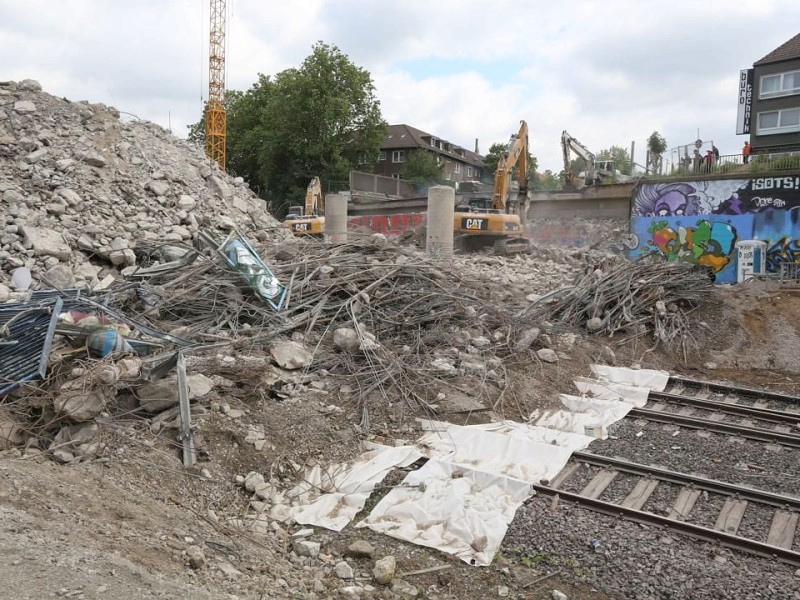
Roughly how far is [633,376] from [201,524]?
7640 millimetres

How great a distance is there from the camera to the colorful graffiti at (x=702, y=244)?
20.9 m

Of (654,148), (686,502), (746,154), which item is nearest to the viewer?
(686,502)

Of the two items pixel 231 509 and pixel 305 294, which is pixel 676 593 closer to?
pixel 231 509

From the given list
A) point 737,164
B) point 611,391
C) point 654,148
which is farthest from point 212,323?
point 654,148

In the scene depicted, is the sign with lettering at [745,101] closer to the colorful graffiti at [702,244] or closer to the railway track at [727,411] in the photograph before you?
the colorful graffiti at [702,244]

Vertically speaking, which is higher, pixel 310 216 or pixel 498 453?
pixel 310 216

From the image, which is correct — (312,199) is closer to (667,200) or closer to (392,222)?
(392,222)

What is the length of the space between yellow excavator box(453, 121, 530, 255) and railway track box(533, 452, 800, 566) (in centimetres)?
1636

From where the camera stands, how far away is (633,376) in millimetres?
10320

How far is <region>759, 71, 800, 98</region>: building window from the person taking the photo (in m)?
31.6

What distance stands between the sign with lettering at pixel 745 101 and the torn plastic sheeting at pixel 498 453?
111 ft

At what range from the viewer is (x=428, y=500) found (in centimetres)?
577

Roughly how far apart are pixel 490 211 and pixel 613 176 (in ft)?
37.4

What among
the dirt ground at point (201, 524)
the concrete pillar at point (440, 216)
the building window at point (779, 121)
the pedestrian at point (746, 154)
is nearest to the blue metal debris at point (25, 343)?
the dirt ground at point (201, 524)
